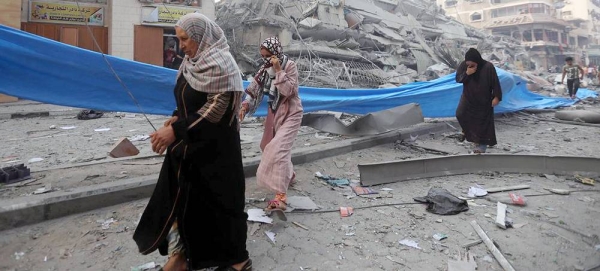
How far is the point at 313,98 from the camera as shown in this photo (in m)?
4.25

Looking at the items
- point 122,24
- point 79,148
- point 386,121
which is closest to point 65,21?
point 122,24

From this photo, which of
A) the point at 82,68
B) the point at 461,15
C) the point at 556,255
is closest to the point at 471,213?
the point at 556,255

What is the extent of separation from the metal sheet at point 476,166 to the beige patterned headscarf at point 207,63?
199 centimetres

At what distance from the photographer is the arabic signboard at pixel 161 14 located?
10.9 meters

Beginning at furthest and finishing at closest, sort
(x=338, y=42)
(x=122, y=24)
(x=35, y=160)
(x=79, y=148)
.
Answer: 1. (x=338, y=42)
2. (x=122, y=24)
3. (x=79, y=148)
4. (x=35, y=160)

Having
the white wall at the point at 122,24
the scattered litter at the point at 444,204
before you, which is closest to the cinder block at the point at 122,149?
the scattered litter at the point at 444,204

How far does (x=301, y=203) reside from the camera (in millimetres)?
2635

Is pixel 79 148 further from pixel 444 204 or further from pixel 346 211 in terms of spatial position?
pixel 444 204

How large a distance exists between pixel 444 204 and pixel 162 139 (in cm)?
217

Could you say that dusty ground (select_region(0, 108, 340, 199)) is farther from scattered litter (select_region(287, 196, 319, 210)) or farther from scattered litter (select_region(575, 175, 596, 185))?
scattered litter (select_region(575, 175, 596, 185))

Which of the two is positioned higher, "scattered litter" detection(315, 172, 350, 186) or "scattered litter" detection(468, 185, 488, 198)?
Answer: "scattered litter" detection(315, 172, 350, 186)

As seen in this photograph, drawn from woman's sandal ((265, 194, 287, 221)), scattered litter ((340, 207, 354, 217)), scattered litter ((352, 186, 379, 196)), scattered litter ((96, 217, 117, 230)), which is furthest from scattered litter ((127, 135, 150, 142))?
scattered litter ((340, 207, 354, 217))

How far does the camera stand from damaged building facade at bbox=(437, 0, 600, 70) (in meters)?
34.8

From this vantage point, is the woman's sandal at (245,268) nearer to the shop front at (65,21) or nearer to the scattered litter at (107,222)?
the scattered litter at (107,222)
